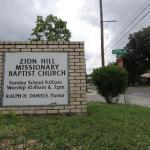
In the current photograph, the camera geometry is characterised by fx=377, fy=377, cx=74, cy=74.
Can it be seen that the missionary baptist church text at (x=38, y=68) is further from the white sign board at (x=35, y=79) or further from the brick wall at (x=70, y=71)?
the brick wall at (x=70, y=71)

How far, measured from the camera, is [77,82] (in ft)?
30.3

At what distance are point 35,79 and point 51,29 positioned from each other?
2867 centimetres

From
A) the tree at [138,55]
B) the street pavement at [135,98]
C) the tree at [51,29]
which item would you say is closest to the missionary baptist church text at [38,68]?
the street pavement at [135,98]

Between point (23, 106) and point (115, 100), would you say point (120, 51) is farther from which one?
point (23, 106)

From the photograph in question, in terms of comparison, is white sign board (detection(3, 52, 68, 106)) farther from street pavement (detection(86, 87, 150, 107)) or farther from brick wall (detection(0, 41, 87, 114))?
street pavement (detection(86, 87, 150, 107))

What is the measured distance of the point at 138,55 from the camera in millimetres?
69750

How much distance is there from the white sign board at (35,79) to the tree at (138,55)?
196 feet

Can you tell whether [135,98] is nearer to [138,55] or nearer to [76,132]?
[76,132]

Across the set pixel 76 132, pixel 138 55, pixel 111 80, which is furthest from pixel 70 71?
pixel 138 55

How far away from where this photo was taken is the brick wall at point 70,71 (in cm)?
907

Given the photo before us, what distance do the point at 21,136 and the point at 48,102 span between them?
2549mm

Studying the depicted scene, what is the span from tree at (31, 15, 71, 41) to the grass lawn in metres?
28.3

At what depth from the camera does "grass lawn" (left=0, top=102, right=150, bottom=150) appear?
6203 mm

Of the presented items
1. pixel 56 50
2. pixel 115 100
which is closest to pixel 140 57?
pixel 115 100
